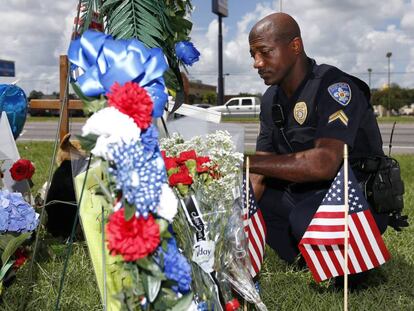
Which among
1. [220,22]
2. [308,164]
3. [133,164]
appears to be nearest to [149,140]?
[133,164]

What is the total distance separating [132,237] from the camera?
1561 mm

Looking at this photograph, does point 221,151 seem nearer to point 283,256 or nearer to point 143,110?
point 143,110

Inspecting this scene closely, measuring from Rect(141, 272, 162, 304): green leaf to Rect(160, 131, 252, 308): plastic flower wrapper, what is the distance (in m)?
→ 0.43

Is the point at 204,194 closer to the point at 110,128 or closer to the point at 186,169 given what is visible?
the point at 186,169

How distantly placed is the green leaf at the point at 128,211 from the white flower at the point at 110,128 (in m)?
0.15

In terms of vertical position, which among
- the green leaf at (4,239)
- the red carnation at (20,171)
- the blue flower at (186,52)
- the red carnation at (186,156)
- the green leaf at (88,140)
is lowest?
the green leaf at (4,239)

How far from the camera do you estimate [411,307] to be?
10.1 ft

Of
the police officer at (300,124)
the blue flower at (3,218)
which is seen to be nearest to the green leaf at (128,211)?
the police officer at (300,124)

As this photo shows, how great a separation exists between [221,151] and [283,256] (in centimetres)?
173

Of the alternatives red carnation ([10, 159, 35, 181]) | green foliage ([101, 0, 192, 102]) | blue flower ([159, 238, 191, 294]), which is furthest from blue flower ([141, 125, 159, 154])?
red carnation ([10, 159, 35, 181])

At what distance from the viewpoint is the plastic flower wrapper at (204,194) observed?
83.7 inches

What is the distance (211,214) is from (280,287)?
51.2 inches

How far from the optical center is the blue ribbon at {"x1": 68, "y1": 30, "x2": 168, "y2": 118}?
1.69m

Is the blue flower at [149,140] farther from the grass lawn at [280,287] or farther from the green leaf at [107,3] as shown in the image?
the grass lawn at [280,287]
